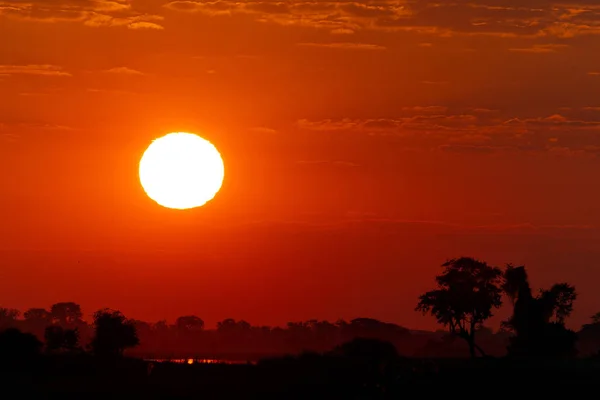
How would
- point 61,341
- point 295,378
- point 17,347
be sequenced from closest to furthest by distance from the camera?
Result: point 295,378, point 17,347, point 61,341

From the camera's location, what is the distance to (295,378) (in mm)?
117562

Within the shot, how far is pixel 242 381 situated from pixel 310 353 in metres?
13.8

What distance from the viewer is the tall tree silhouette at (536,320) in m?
149

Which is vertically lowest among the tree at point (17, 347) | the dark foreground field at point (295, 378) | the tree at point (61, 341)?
the dark foreground field at point (295, 378)

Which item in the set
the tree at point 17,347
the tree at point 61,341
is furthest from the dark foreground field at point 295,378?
the tree at point 61,341

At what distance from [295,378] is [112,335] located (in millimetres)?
33762

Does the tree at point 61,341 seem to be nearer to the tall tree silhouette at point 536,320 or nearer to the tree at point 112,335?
the tree at point 112,335

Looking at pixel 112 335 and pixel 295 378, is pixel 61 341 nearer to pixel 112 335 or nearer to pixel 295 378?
pixel 112 335

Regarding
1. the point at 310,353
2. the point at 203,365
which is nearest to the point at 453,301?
the point at 310,353

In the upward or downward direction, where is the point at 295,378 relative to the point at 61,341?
downward

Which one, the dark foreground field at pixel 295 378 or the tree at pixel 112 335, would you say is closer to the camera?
the dark foreground field at pixel 295 378

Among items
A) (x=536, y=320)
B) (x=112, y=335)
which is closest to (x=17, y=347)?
(x=112, y=335)

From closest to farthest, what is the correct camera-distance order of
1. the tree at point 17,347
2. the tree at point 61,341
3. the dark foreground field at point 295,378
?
the dark foreground field at point 295,378, the tree at point 17,347, the tree at point 61,341

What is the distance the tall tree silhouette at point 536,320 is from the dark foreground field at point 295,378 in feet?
80.8
